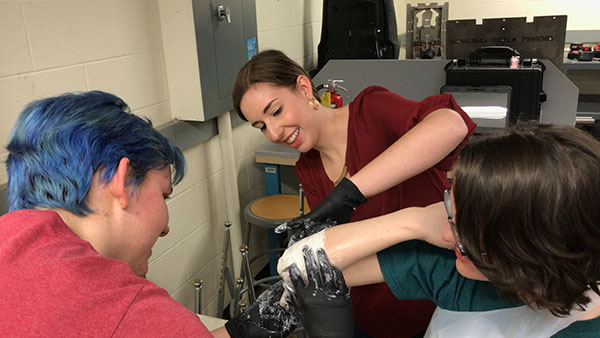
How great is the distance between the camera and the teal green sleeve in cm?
99

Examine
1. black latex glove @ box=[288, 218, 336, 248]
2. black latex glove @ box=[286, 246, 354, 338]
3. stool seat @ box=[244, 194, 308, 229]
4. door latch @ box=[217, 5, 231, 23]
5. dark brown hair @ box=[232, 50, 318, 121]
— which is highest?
door latch @ box=[217, 5, 231, 23]

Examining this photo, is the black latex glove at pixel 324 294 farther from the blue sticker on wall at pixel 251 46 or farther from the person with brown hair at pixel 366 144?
the blue sticker on wall at pixel 251 46

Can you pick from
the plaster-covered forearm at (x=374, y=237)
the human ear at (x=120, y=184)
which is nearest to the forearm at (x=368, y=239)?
the plaster-covered forearm at (x=374, y=237)

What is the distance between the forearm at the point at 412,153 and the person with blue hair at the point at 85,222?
1.68 feet

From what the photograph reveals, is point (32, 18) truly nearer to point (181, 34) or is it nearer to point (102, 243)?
point (181, 34)

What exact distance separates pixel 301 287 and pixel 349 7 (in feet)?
8.38

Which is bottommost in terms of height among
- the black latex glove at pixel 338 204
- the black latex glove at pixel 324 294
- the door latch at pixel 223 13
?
the black latex glove at pixel 324 294

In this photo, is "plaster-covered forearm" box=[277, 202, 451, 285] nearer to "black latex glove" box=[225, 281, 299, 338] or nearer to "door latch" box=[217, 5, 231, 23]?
"black latex glove" box=[225, 281, 299, 338]

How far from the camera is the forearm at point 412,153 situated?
4.03ft

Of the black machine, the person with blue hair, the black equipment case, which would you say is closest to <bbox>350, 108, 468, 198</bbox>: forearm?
the person with blue hair

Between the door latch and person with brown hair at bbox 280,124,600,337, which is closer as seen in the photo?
person with brown hair at bbox 280,124,600,337

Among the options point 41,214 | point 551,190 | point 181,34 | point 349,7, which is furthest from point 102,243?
point 349,7

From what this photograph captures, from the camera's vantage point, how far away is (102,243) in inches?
31.1

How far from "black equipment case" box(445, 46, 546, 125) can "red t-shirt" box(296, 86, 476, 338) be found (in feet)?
2.83
